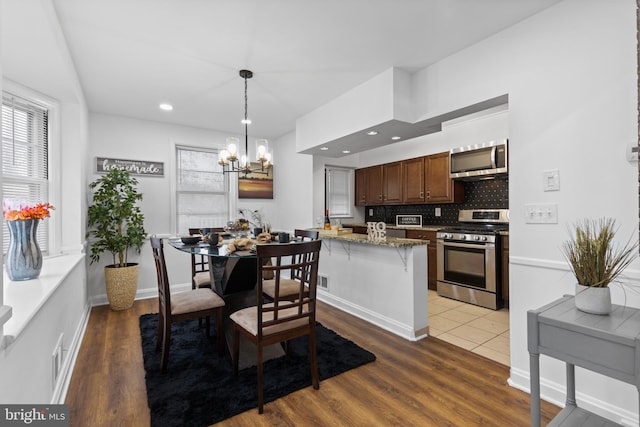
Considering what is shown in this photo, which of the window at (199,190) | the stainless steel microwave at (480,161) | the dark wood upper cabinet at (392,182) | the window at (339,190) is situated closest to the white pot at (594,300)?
the stainless steel microwave at (480,161)

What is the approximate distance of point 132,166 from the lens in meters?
4.26

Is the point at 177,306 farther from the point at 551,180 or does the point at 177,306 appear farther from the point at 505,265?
the point at 505,265

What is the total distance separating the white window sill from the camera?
48.4 inches

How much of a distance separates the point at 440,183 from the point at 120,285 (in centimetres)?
472

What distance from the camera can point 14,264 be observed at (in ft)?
6.20

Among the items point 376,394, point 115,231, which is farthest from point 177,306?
point 115,231

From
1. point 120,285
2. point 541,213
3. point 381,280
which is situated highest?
point 541,213

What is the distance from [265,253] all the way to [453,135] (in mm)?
4112

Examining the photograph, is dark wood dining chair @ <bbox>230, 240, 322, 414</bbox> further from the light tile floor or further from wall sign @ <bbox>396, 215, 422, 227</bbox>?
wall sign @ <bbox>396, 215, 422, 227</bbox>

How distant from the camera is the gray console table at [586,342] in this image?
1191mm

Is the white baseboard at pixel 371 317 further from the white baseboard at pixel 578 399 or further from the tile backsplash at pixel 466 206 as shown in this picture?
the tile backsplash at pixel 466 206

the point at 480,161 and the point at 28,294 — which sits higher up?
the point at 480,161

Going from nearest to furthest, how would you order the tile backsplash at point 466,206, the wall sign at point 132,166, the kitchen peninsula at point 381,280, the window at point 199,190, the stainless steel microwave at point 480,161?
1. the kitchen peninsula at point 381,280
2. the stainless steel microwave at point 480,161
3. the wall sign at point 132,166
4. the tile backsplash at point 466,206
5. the window at point 199,190

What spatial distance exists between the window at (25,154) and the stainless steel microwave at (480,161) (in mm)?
4905
